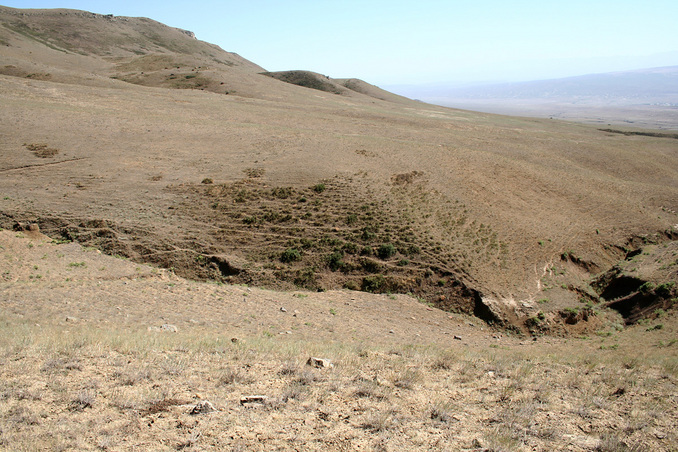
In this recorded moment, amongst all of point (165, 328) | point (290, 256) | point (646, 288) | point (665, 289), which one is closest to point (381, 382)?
point (165, 328)

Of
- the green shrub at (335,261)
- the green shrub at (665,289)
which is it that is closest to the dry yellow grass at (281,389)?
the green shrub at (665,289)

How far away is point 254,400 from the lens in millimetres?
6957

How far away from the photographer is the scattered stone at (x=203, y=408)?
251 inches

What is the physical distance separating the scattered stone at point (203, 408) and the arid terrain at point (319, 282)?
0.05m

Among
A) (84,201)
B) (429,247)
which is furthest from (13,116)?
(429,247)

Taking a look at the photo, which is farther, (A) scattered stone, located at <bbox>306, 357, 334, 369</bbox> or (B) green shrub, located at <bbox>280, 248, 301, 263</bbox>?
(B) green shrub, located at <bbox>280, 248, 301, 263</bbox>

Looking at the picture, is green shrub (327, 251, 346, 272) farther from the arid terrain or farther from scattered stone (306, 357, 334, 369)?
scattered stone (306, 357, 334, 369)

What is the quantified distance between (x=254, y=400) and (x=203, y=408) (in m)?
0.86

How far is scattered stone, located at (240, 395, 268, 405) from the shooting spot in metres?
6.87

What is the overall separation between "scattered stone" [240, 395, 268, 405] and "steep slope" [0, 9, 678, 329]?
11398mm

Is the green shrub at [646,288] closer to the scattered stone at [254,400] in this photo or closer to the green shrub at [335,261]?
the green shrub at [335,261]

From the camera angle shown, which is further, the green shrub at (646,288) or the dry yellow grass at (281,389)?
the green shrub at (646,288)

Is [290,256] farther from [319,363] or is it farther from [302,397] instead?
[302,397]

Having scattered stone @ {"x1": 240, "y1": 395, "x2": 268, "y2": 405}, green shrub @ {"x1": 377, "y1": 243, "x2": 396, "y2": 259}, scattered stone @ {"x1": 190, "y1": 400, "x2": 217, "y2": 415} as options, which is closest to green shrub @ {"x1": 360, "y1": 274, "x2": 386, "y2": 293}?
green shrub @ {"x1": 377, "y1": 243, "x2": 396, "y2": 259}
